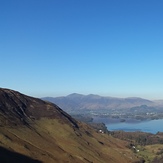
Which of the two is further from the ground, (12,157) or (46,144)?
(12,157)

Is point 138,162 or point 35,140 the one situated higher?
point 35,140

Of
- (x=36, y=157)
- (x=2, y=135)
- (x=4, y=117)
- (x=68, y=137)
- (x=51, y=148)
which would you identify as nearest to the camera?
(x=36, y=157)

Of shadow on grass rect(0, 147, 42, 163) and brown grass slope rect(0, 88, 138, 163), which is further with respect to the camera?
brown grass slope rect(0, 88, 138, 163)

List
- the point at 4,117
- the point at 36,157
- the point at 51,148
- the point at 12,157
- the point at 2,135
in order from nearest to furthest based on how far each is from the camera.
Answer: the point at 12,157 < the point at 36,157 < the point at 2,135 < the point at 51,148 < the point at 4,117

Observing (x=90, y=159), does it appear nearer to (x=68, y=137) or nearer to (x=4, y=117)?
(x=68, y=137)

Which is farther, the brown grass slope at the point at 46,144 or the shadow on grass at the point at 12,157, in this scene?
the brown grass slope at the point at 46,144

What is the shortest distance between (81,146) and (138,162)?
3632 centimetres

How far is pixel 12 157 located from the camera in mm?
116125

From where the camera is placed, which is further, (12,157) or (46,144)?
(46,144)

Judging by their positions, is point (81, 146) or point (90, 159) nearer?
point (90, 159)

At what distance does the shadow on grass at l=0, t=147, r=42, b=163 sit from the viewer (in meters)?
109

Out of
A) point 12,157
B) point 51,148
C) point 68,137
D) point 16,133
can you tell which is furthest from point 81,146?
point 12,157

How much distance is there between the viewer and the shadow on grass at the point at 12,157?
357 ft

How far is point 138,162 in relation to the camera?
183000 mm
